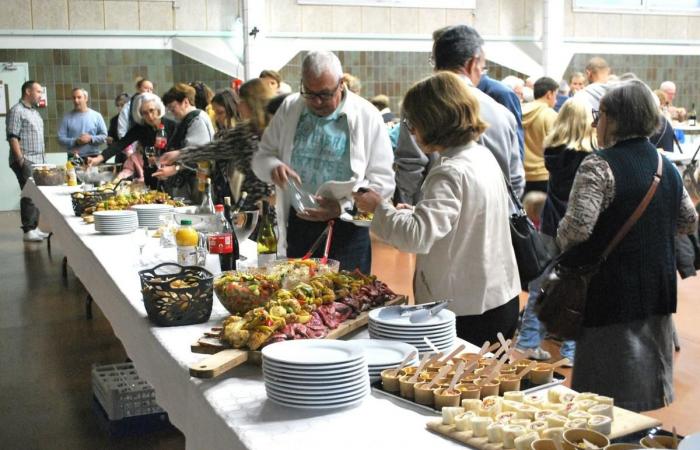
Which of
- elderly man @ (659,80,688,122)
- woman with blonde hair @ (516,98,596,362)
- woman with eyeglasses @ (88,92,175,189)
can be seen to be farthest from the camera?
elderly man @ (659,80,688,122)

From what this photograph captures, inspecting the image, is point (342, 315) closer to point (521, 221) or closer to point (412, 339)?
point (412, 339)

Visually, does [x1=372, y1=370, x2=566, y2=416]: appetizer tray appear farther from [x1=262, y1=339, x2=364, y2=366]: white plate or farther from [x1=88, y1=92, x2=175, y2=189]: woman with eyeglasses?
[x1=88, y1=92, x2=175, y2=189]: woman with eyeglasses

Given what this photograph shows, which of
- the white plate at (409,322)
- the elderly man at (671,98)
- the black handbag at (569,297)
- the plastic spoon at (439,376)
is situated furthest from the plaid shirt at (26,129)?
the plastic spoon at (439,376)

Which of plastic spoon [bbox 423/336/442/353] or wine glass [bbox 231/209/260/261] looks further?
wine glass [bbox 231/209/260/261]

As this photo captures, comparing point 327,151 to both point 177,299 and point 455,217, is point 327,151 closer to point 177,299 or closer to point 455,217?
point 455,217

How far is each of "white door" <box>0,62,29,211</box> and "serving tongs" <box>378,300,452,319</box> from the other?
10491 millimetres

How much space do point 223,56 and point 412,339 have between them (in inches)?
422

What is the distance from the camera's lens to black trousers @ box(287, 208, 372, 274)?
356 cm

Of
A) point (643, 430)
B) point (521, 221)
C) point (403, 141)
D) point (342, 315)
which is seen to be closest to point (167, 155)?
point (403, 141)

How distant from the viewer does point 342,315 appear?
229 centimetres

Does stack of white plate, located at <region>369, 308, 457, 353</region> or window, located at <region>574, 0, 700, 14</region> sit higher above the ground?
window, located at <region>574, 0, 700, 14</region>

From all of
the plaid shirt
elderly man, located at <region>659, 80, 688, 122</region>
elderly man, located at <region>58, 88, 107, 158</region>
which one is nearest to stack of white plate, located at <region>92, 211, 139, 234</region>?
elderly man, located at <region>58, 88, 107, 158</region>

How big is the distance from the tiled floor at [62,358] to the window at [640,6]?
8017 millimetres

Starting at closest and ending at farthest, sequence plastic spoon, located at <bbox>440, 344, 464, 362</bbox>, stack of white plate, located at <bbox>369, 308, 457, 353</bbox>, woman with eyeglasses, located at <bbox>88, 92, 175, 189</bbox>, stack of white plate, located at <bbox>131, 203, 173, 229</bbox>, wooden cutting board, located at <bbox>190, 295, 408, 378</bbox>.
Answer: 1. plastic spoon, located at <bbox>440, 344, 464, 362</bbox>
2. wooden cutting board, located at <bbox>190, 295, 408, 378</bbox>
3. stack of white plate, located at <bbox>369, 308, 457, 353</bbox>
4. stack of white plate, located at <bbox>131, 203, 173, 229</bbox>
5. woman with eyeglasses, located at <bbox>88, 92, 175, 189</bbox>
